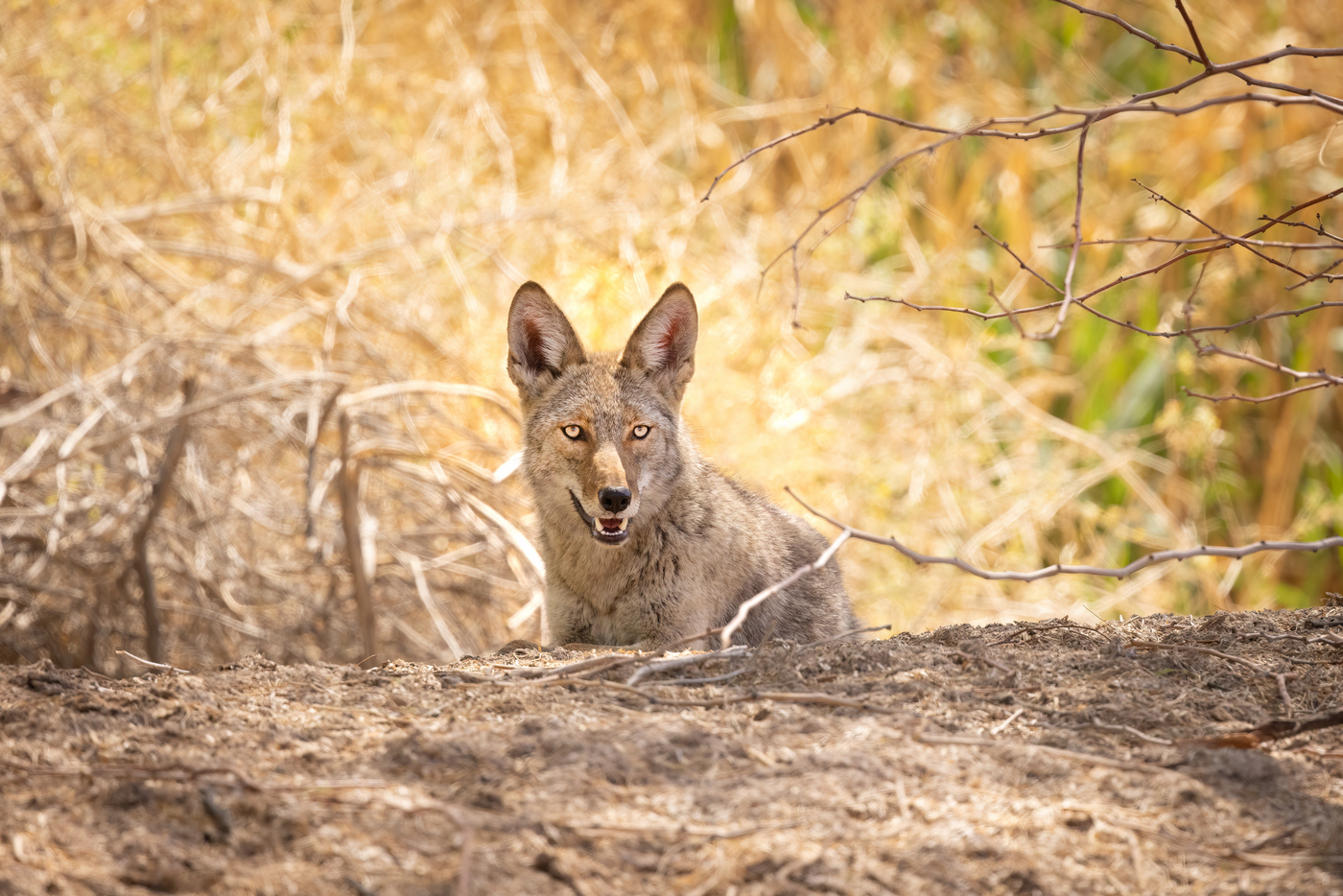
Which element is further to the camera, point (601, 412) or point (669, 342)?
point (669, 342)

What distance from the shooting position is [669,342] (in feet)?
16.7

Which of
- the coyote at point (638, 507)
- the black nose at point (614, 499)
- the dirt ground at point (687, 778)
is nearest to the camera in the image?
the dirt ground at point (687, 778)

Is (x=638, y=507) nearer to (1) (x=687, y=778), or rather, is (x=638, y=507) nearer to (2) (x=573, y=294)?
(1) (x=687, y=778)

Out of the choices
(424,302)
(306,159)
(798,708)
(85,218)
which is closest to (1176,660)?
(798,708)

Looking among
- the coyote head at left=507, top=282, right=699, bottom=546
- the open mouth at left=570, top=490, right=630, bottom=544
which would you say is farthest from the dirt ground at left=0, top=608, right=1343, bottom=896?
the coyote head at left=507, top=282, right=699, bottom=546

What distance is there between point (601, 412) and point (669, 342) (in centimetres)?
53

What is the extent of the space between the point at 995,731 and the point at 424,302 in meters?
6.21

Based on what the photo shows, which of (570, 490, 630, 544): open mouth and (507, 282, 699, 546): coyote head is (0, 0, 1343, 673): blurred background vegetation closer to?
(507, 282, 699, 546): coyote head

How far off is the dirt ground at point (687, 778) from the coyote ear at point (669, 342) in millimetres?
1935

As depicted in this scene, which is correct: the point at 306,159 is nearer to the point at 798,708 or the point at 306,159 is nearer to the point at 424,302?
the point at 424,302

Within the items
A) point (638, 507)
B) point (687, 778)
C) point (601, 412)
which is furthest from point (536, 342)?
point (687, 778)

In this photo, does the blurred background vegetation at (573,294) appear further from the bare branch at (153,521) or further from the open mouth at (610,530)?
the open mouth at (610,530)

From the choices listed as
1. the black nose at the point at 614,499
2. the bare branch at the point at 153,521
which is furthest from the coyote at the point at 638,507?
the bare branch at the point at 153,521

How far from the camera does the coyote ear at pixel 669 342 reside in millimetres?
4926
